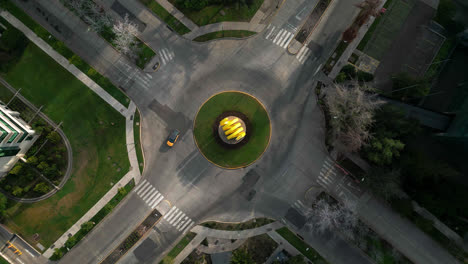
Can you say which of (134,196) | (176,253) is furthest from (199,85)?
(176,253)

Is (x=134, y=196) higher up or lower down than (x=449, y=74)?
lower down

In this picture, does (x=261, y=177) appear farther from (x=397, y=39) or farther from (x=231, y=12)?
(x=397, y=39)

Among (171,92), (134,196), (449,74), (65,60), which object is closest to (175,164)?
(134,196)

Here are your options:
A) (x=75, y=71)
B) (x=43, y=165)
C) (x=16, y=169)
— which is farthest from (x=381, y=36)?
(x=16, y=169)

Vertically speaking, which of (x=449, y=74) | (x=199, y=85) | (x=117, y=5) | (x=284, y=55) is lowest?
(x=199, y=85)

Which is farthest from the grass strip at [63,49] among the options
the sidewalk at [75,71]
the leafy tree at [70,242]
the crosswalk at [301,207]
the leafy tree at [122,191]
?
the crosswalk at [301,207]

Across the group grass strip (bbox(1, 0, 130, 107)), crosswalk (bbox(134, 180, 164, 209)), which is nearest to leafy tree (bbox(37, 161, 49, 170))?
crosswalk (bbox(134, 180, 164, 209))

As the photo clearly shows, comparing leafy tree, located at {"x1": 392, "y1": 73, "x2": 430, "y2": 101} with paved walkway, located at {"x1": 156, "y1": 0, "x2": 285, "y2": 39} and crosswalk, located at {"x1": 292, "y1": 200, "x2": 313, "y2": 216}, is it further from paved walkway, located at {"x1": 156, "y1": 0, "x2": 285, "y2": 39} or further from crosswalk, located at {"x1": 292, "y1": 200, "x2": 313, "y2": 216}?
crosswalk, located at {"x1": 292, "y1": 200, "x2": 313, "y2": 216}
